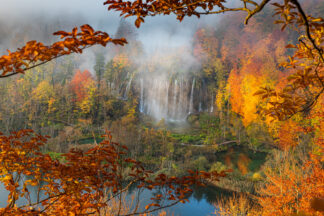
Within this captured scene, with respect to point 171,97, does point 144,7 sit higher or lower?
lower

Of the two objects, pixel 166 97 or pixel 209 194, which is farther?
pixel 166 97

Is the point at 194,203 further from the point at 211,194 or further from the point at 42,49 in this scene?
the point at 42,49

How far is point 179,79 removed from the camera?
14383 mm

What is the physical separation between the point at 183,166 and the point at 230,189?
2.26 m

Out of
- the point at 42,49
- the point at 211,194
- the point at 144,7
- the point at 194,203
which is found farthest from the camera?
the point at 211,194

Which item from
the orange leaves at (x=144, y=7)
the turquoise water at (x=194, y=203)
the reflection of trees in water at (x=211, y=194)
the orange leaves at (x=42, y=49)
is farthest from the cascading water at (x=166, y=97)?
the orange leaves at (x=42, y=49)

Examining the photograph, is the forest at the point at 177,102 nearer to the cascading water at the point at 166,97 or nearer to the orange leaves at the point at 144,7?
the cascading water at the point at 166,97

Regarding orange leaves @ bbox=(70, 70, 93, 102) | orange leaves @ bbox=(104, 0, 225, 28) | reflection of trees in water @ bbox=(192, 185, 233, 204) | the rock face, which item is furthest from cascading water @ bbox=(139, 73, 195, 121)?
orange leaves @ bbox=(104, 0, 225, 28)

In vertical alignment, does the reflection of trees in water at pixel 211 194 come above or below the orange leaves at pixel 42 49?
below

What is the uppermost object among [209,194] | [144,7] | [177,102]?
[177,102]

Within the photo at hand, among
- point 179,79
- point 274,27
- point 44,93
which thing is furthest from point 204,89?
point 44,93

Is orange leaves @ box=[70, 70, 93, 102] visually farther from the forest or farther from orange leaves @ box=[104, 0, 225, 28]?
orange leaves @ box=[104, 0, 225, 28]

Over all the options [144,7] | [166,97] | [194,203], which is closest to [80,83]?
[166,97]

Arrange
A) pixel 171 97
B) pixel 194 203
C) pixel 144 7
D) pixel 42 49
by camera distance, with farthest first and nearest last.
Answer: pixel 171 97
pixel 194 203
pixel 144 7
pixel 42 49
